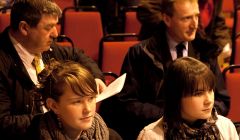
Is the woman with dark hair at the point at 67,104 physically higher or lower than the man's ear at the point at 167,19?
lower

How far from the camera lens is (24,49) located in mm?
2656

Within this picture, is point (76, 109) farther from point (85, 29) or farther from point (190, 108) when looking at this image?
point (85, 29)

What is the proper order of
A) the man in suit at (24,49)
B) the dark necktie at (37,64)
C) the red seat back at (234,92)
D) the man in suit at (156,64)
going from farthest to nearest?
1. the red seat back at (234,92)
2. the man in suit at (156,64)
3. the dark necktie at (37,64)
4. the man in suit at (24,49)

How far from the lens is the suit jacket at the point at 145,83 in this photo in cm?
280

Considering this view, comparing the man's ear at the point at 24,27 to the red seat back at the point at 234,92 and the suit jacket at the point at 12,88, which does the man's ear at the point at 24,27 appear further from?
the red seat back at the point at 234,92

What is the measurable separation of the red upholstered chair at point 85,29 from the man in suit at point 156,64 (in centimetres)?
154

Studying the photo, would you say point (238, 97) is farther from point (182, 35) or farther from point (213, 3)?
point (213, 3)

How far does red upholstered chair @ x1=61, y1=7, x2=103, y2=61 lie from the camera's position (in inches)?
173

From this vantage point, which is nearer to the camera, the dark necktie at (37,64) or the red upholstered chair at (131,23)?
the dark necktie at (37,64)

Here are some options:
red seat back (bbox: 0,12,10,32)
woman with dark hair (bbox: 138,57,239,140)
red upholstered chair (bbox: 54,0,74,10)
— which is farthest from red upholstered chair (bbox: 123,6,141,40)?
woman with dark hair (bbox: 138,57,239,140)

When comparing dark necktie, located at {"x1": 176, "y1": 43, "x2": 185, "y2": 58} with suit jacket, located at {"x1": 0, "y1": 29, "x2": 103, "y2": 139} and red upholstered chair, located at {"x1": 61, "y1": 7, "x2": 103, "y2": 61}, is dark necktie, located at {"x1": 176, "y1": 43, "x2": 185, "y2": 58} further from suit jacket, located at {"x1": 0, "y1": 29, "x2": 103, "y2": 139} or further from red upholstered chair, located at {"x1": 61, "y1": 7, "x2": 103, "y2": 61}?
red upholstered chair, located at {"x1": 61, "y1": 7, "x2": 103, "y2": 61}

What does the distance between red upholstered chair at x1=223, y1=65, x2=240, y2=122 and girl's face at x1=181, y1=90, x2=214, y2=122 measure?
3.15ft

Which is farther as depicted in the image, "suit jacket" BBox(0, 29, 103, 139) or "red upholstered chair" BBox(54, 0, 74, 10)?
"red upholstered chair" BBox(54, 0, 74, 10)

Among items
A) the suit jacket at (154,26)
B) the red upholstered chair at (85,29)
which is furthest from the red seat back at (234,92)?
the red upholstered chair at (85,29)
